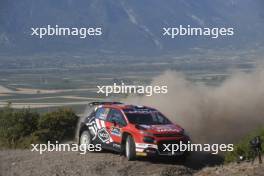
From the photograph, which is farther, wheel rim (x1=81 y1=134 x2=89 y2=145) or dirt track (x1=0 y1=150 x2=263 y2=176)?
wheel rim (x1=81 y1=134 x2=89 y2=145)

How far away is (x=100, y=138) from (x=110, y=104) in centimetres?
101

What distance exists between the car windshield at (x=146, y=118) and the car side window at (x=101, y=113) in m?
0.82

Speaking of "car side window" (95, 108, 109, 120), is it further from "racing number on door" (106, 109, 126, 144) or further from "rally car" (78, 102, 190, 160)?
"racing number on door" (106, 109, 126, 144)

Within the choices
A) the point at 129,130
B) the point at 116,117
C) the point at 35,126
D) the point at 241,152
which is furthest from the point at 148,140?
the point at 35,126

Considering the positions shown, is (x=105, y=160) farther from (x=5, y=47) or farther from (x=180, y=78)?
(x=5, y=47)

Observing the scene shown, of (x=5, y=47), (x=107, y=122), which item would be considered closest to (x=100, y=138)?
(x=107, y=122)

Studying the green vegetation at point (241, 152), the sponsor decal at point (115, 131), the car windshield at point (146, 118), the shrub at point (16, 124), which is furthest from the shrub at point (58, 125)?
the green vegetation at point (241, 152)

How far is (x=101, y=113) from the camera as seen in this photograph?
17.4m

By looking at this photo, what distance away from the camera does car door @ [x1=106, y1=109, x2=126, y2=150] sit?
16.3 meters

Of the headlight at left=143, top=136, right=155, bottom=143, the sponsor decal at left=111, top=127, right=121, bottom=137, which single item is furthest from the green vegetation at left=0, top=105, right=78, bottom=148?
the headlight at left=143, top=136, right=155, bottom=143

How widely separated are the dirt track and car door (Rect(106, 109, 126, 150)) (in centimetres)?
34

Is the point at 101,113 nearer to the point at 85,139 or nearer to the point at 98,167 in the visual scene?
the point at 85,139

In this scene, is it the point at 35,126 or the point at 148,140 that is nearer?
the point at 148,140

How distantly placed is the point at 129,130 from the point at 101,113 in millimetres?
1674
